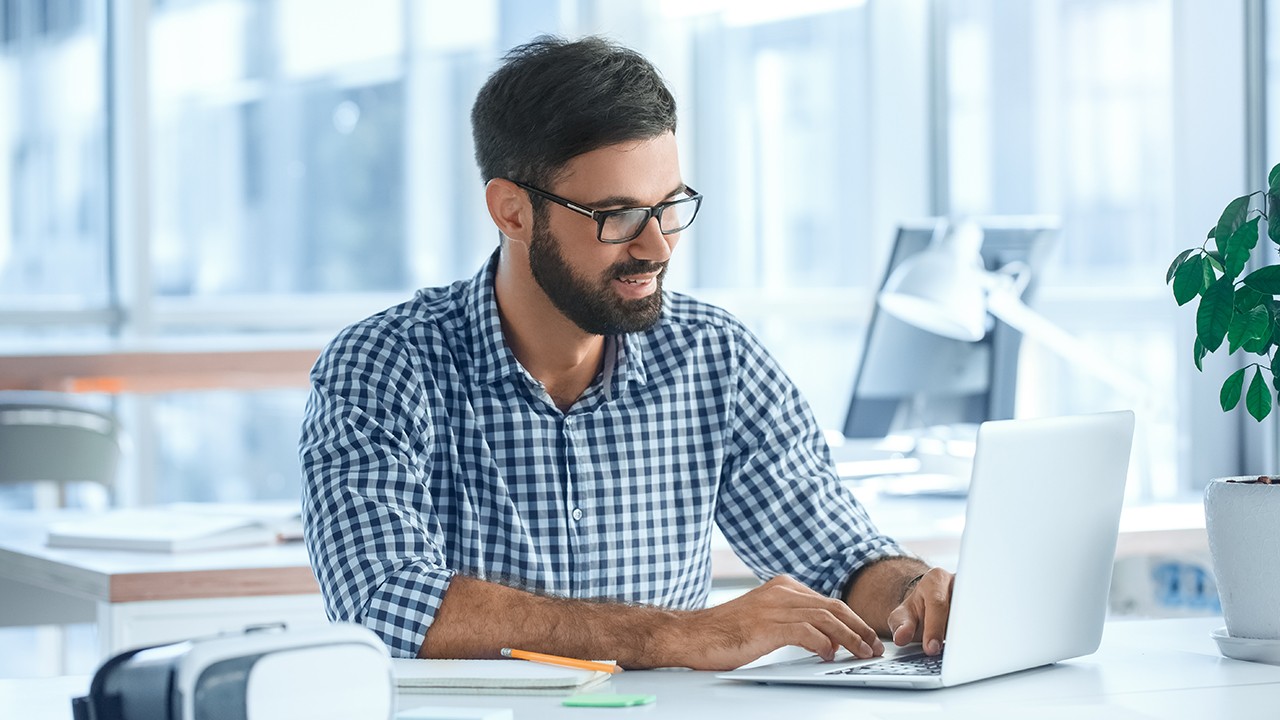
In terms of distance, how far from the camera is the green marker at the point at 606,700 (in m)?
1.23

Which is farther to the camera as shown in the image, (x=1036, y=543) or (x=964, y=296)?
(x=964, y=296)

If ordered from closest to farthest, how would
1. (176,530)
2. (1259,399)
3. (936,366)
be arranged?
(1259,399) < (176,530) < (936,366)

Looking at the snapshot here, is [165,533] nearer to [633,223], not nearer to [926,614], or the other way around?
[633,223]

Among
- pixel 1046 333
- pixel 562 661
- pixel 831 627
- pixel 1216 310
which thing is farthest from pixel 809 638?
pixel 1046 333

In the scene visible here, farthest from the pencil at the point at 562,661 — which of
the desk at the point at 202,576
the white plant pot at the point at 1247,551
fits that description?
the desk at the point at 202,576

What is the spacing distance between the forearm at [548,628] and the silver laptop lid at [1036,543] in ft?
0.93

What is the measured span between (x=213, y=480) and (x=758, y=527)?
11.2 ft

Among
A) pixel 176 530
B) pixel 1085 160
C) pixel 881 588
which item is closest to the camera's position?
pixel 881 588

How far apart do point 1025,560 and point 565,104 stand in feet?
2.49

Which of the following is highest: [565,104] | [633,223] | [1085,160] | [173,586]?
[1085,160]

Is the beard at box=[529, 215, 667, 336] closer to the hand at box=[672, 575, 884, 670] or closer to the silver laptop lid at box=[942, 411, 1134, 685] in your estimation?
the hand at box=[672, 575, 884, 670]

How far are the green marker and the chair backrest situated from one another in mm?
2150

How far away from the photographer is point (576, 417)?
179cm

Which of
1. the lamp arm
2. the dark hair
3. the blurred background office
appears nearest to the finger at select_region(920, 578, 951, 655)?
the dark hair
